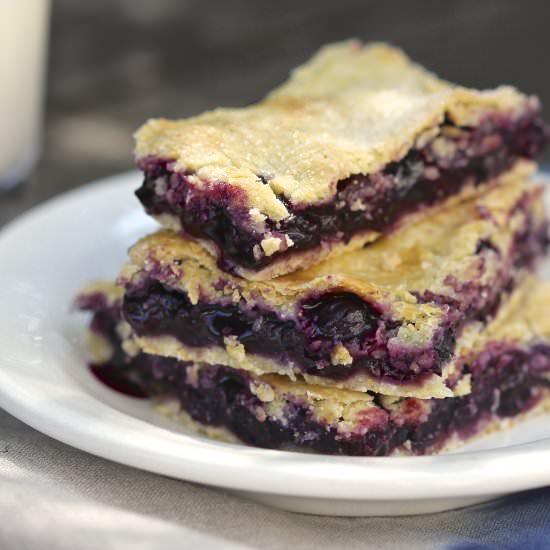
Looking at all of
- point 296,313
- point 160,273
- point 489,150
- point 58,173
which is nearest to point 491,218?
point 489,150

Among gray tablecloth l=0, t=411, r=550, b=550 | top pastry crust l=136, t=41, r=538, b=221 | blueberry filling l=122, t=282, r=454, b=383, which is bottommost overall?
gray tablecloth l=0, t=411, r=550, b=550

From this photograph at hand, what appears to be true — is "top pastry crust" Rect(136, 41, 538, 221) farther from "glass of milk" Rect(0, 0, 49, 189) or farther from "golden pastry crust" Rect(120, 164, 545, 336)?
"glass of milk" Rect(0, 0, 49, 189)

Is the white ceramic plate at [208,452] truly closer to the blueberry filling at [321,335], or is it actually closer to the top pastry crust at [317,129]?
the blueberry filling at [321,335]

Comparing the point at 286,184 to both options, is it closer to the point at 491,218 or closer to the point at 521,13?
the point at 491,218

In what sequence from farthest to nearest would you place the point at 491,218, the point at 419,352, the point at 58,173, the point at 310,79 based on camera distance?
the point at 58,173
the point at 310,79
the point at 491,218
the point at 419,352

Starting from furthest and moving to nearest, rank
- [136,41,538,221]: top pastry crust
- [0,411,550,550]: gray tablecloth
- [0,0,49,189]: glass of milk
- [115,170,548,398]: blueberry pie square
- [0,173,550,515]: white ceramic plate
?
[0,0,49,189]: glass of milk < [136,41,538,221]: top pastry crust < [115,170,548,398]: blueberry pie square < [0,173,550,515]: white ceramic plate < [0,411,550,550]: gray tablecloth

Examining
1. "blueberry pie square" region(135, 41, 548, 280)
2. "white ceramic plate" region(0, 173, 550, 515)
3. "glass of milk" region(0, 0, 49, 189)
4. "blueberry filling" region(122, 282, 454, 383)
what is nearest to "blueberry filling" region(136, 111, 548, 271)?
"blueberry pie square" region(135, 41, 548, 280)

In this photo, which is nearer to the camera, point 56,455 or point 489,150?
point 56,455

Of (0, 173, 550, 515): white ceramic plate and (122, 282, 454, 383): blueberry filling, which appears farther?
(122, 282, 454, 383): blueberry filling
